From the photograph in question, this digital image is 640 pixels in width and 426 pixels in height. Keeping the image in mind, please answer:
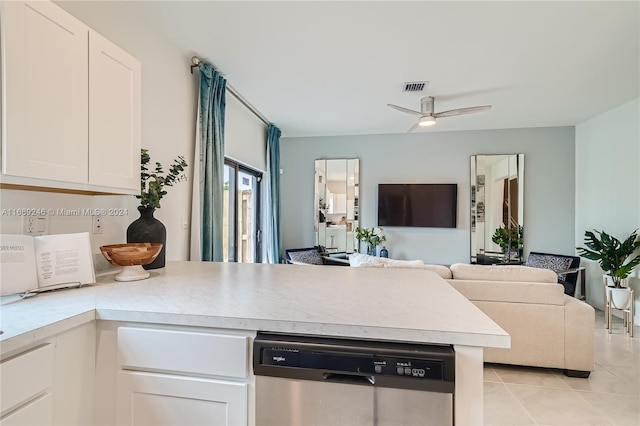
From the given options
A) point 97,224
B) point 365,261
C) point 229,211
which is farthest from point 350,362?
point 229,211

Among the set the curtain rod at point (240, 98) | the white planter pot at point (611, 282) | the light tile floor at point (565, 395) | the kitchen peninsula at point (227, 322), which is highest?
the curtain rod at point (240, 98)

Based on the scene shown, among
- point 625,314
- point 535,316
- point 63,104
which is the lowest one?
point 625,314

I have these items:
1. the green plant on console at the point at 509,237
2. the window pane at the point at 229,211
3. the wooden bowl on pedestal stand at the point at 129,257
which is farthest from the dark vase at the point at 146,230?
the green plant on console at the point at 509,237

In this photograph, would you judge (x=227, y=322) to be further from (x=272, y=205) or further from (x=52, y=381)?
(x=272, y=205)

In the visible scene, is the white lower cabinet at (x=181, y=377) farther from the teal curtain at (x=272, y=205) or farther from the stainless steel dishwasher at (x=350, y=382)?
the teal curtain at (x=272, y=205)

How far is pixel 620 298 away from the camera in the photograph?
3352 mm

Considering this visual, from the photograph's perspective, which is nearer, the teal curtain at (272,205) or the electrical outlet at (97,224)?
the electrical outlet at (97,224)

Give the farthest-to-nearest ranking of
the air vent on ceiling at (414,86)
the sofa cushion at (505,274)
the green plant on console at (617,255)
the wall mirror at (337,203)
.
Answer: the wall mirror at (337,203), the green plant on console at (617,255), the air vent on ceiling at (414,86), the sofa cushion at (505,274)

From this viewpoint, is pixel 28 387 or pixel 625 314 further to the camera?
pixel 625 314

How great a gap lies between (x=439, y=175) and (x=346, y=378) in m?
4.80

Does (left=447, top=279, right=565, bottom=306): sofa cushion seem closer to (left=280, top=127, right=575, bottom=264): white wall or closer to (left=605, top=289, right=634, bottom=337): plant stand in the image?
(left=605, top=289, right=634, bottom=337): plant stand

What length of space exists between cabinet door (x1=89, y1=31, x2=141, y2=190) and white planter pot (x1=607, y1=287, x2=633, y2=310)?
4874mm

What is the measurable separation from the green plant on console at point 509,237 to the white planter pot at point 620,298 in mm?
1462

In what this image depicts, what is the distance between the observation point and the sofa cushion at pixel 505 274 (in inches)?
96.6
